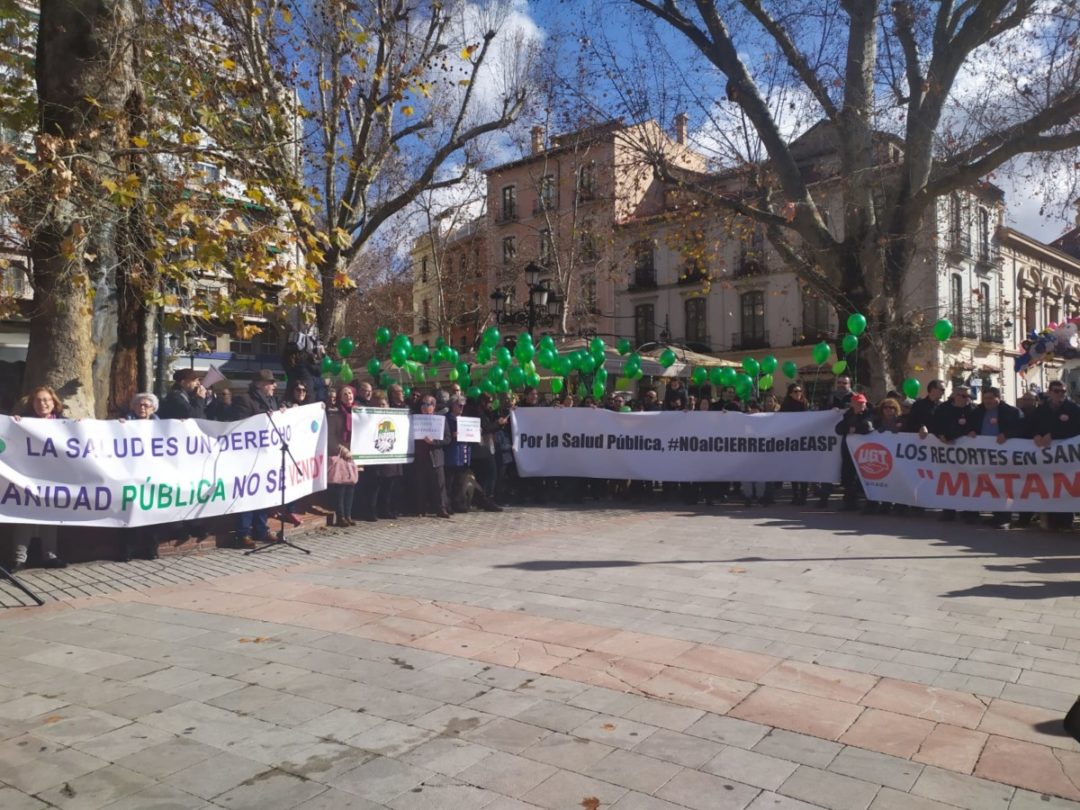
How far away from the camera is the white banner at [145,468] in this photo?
7484 millimetres

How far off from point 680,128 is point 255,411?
14.2 m

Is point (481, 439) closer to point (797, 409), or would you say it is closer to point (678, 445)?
point (678, 445)

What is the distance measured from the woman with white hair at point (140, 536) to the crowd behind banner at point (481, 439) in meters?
0.01

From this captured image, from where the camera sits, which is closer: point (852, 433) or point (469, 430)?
point (852, 433)

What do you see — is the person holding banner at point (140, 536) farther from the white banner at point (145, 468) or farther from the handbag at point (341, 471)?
the handbag at point (341, 471)

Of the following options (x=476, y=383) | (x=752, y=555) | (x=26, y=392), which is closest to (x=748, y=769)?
(x=752, y=555)

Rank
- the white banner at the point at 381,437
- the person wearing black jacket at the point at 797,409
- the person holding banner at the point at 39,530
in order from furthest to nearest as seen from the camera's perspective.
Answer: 1. the person wearing black jacket at the point at 797,409
2. the white banner at the point at 381,437
3. the person holding banner at the point at 39,530

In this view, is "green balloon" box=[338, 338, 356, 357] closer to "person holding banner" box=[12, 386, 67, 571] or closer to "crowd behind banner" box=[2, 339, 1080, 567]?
"crowd behind banner" box=[2, 339, 1080, 567]

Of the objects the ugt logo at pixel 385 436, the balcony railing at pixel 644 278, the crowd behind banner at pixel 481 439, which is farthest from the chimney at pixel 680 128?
the balcony railing at pixel 644 278

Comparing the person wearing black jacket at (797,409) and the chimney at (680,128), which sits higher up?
the chimney at (680,128)

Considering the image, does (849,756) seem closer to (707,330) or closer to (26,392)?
(26,392)

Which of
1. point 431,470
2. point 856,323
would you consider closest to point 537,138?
point 856,323

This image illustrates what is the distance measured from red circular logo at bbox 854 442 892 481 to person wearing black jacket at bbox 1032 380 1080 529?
1928 mm

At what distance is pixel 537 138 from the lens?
89.5 feet
